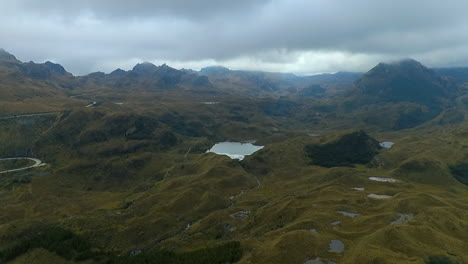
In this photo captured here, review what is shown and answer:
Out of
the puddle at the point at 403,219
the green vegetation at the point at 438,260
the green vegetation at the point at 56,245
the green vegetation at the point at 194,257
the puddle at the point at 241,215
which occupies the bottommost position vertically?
the green vegetation at the point at 56,245

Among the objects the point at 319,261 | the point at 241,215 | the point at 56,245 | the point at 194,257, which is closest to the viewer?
the point at 319,261

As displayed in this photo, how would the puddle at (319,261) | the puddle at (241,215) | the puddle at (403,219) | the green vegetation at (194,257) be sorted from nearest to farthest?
the puddle at (319,261), the green vegetation at (194,257), the puddle at (403,219), the puddle at (241,215)

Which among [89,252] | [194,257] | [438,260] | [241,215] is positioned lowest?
[89,252]

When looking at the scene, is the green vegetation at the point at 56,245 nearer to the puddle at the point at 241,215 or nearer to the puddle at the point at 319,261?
the puddle at the point at 241,215

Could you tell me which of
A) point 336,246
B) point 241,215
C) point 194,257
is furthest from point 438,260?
point 241,215

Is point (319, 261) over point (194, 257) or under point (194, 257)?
over

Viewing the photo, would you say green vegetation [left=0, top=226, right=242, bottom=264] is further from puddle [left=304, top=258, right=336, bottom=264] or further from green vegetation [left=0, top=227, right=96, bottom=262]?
puddle [left=304, top=258, right=336, bottom=264]

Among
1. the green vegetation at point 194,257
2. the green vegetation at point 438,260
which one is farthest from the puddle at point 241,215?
Result: the green vegetation at point 438,260

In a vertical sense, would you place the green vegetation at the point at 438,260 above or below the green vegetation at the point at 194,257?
above

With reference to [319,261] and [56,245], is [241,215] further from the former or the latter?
[56,245]
